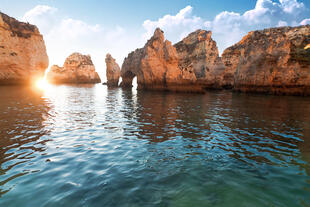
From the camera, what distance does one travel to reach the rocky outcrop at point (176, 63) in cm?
2966

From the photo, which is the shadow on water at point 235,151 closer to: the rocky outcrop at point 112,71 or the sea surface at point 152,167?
the sea surface at point 152,167

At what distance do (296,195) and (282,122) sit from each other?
26.1 ft

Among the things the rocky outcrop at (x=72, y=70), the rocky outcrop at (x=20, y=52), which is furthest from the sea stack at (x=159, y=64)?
the rocky outcrop at (x=72, y=70)

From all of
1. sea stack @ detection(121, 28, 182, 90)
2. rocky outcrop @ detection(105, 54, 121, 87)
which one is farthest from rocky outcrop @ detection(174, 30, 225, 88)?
rocky outcrop @ detection(105, 54, 121, 87)

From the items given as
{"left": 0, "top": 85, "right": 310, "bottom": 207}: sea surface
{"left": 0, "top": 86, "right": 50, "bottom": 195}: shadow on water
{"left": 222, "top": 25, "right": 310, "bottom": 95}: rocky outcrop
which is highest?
{"left": 222, "top": 25, "right": 310, "bottom": 95}: rocky outcrop

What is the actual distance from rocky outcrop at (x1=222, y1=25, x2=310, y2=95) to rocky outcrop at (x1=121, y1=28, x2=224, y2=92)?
30.5 ft

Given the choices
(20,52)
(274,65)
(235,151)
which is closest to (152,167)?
(235,151)

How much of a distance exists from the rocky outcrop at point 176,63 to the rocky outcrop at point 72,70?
37.9 meters

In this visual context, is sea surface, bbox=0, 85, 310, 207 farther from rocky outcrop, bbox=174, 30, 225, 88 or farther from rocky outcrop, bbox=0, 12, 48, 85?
rocky outcrop, bbox=174, 30, 225, 88

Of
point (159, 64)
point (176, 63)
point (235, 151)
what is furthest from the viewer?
point (159, 64)

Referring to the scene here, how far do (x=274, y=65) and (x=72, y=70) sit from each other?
7870 centimetres

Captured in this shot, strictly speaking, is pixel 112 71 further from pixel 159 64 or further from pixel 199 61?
pixel 199 61

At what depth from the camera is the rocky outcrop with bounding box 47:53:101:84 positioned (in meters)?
76.3

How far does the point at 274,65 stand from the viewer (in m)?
28.1
